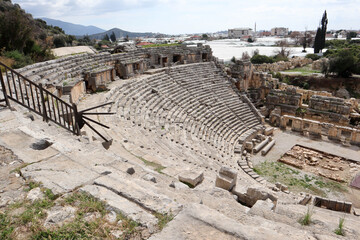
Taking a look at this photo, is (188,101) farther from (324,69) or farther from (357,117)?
(324,69)

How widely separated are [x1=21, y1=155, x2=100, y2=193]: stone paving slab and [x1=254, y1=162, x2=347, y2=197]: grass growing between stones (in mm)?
9940

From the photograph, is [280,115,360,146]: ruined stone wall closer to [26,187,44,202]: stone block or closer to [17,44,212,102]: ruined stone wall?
[17,44,212,102]: ruined stone wall

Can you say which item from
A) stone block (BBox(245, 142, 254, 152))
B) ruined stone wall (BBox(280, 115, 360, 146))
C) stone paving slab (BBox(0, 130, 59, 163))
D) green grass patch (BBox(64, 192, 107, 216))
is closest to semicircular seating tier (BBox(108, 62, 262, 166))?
stone block (BBox(245, 142, 254, 152))

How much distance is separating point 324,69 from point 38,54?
96.4 feet

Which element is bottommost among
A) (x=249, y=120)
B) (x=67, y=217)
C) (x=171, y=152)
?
(x=249, y=120)

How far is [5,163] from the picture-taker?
4.13 meters

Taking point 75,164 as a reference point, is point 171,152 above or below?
below

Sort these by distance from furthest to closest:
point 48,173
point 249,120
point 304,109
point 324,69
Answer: point 324,69
point 304,109
point 249,120
point 48,173

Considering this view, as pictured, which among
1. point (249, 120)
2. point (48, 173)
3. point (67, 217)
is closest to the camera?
point (67, 217)

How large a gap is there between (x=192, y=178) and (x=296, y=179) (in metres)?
8.53

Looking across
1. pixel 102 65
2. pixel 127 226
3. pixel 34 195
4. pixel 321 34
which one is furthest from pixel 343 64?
pixel 34 195

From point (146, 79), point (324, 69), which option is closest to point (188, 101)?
point (146, 79)

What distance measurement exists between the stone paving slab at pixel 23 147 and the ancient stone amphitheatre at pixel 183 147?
0.10 ft

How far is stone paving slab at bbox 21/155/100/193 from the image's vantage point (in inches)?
139
